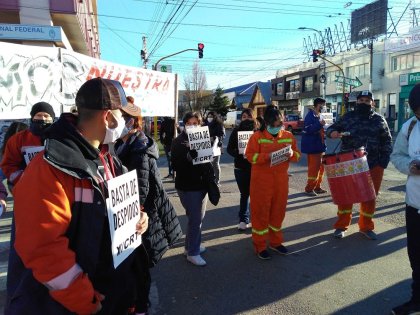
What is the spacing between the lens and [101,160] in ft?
6.60

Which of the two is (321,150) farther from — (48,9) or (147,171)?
(48,9)

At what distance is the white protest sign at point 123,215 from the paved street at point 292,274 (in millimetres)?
1615

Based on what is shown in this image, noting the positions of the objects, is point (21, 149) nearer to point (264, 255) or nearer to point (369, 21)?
point (264, 255)

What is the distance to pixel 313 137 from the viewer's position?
27.2 feet

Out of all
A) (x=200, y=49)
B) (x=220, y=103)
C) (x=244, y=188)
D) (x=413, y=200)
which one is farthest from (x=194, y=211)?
(x=220, y=103)

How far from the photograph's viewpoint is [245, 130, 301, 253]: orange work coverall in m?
4.70

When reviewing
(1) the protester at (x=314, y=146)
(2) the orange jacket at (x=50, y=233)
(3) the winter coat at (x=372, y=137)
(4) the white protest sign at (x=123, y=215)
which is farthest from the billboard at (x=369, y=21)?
(2) the orange jacket at (x=50, y=233)

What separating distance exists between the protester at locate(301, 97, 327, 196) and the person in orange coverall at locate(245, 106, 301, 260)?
353 centimetres

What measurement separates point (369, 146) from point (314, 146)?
276 centimetres

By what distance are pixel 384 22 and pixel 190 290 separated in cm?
4964

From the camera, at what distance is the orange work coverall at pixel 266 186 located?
4699 mm

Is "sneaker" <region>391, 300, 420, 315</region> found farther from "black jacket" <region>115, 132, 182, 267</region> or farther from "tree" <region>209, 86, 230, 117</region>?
"tree" <region>209, 86, 230, 117</region>

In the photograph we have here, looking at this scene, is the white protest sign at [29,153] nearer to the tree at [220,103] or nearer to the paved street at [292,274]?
the paved street at [292,274]

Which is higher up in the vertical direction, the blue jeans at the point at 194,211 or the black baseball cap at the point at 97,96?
the black baseball cap at the point at 97,96
